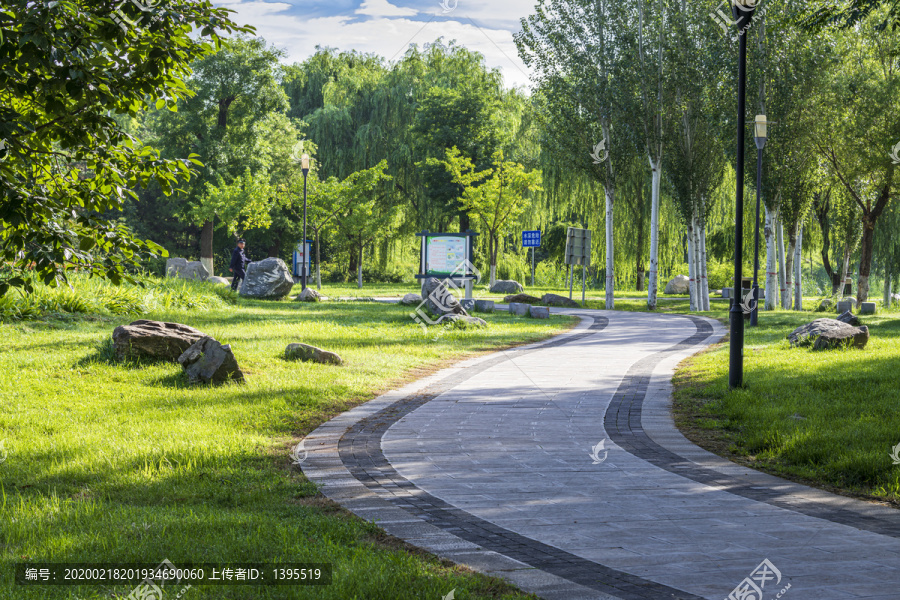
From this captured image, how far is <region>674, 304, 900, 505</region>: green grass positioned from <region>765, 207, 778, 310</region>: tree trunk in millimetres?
14782

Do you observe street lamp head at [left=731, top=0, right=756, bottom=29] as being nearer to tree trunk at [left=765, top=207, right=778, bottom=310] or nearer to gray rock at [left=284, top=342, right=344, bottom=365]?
gray rock at [left=284, top=342, right=344, bottom=365]

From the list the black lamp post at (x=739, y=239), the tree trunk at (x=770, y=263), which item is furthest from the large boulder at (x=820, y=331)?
the tree trunk at (x=770, y=263)

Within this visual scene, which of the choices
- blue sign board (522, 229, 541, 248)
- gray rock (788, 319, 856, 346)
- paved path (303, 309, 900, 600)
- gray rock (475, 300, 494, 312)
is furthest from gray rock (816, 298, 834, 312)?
paved path (303, 309, 900, 600)

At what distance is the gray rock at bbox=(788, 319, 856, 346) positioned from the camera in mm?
12562

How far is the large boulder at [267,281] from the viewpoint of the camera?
24.8m

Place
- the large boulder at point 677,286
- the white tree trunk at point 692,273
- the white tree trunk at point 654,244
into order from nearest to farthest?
the white tree trunk at point 654,244
the white tree trunk at point 692,273
the large boulder at point 677,286

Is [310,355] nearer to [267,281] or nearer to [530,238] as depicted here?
[267,281]

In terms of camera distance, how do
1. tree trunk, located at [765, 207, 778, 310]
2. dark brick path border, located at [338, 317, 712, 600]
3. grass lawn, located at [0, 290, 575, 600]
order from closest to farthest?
dark brick path border, located at [338, 317, 712, 600], grass lawn, located at [0, 290, 575, 600], tree trunk, located at [765, 207, 778, 310]

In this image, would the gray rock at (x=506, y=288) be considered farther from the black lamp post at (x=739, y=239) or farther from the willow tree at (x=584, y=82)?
the black lamp post at (x=739, y=239)

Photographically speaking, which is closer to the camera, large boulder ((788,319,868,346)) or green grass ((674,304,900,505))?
green grass ((674,304,900,505))

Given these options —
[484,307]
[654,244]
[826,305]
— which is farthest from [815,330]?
[826,305]

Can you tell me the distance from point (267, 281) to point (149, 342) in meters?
15.4

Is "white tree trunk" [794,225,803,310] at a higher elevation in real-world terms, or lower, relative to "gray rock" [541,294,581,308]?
higher

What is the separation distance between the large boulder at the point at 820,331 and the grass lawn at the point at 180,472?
6642 mm
